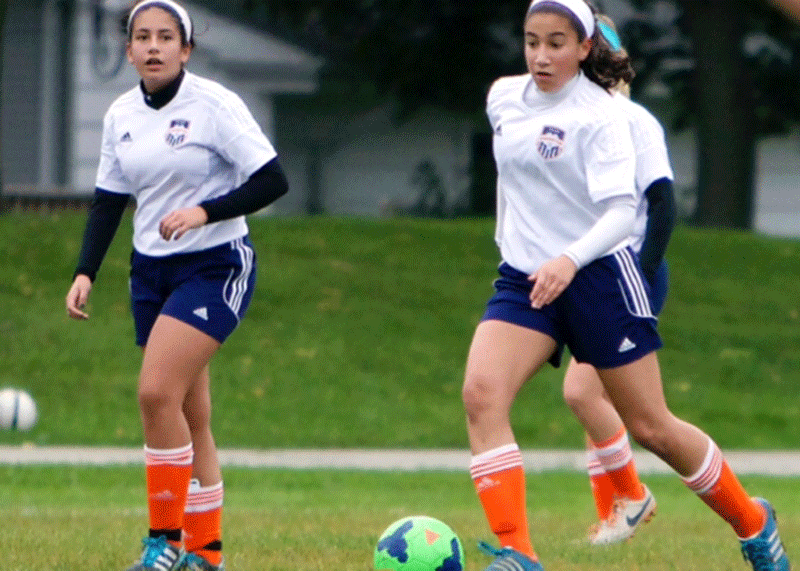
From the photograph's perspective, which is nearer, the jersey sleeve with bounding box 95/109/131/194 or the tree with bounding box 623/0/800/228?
the jersey sleeve with bounding box 95/109/131/194

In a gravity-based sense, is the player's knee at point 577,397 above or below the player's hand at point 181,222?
below

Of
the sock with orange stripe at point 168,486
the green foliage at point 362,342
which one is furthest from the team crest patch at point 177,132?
the green foliage at point 362,342

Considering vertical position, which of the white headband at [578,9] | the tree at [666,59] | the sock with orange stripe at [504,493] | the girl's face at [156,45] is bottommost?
the tree at [666,59]

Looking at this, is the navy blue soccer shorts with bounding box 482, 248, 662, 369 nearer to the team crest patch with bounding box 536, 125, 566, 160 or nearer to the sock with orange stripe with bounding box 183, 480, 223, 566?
the team crest patch with bounding box 536, 125, 566, 160

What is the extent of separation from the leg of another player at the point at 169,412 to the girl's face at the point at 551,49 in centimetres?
155

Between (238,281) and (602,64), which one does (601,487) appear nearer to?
(238,281)

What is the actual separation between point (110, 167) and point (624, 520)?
9.59ft

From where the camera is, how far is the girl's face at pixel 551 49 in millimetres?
5980

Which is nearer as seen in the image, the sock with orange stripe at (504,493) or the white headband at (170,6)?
the sock with orange stripe at (504,493)

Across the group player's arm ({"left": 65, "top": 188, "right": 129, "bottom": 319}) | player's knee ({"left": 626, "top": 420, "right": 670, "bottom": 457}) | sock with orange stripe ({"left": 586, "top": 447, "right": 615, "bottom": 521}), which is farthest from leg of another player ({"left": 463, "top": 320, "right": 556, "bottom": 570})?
sock with orange stripe ({"left": 586, "top": 447, "right": 615, "bottom": 521})

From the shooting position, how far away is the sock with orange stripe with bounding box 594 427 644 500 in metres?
8.05

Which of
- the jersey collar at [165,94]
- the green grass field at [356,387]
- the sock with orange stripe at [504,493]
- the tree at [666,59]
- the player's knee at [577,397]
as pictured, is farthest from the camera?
the tree at [666,59]

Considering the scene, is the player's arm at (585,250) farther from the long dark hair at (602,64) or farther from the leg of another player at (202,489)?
the leg of another player at (202,489)

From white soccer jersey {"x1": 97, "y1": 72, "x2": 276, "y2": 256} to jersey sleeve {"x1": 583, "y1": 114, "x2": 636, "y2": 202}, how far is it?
1.24 m
